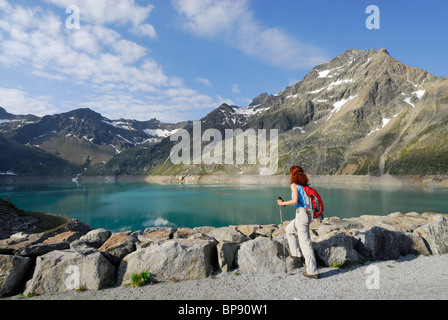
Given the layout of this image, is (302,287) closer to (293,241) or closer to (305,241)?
(305,241)

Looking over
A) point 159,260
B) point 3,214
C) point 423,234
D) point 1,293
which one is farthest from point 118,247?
point 3,214

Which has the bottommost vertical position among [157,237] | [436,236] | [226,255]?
[157,237]

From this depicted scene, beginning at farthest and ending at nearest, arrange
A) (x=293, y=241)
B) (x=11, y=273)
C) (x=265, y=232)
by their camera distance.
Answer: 1. (x=265, y=232)
2. (x=293, y=241)
3. (x=11, y=273)

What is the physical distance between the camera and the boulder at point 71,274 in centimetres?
873

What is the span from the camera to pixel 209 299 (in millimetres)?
7777

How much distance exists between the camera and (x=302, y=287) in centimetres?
830

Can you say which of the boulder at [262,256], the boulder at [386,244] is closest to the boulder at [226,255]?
the boulder at [262,256]

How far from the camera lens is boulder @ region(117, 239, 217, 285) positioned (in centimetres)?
935

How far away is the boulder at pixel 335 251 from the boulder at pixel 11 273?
11430 millimetres

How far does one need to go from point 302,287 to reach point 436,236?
30.1ft

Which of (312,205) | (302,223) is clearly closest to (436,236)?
(312,205)

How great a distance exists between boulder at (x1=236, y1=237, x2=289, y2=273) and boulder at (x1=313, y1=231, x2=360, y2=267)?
1.48 m

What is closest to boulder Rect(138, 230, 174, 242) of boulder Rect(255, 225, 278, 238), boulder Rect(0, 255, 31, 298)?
boulder Rect(0, 255, 31, 298)
